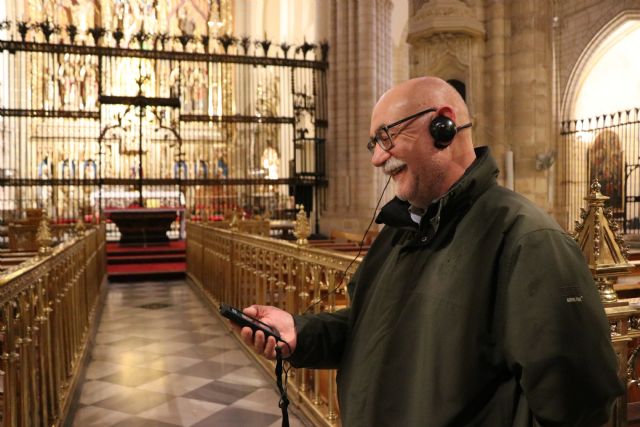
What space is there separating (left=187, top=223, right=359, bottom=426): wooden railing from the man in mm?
Result: 621

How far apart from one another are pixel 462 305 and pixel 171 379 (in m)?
3.74

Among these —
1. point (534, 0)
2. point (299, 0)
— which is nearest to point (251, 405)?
point (534, 0)

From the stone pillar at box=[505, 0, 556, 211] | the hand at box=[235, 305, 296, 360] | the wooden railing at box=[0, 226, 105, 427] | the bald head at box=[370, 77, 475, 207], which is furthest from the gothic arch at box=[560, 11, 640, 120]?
the hand at box=[235, 305, 296, 360]

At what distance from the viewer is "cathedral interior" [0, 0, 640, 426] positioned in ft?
9.65

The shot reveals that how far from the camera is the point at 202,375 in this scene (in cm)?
439

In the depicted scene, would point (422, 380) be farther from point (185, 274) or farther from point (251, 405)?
point (185, 274)

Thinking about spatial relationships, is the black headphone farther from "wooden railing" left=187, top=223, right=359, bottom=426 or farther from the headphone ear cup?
"wooden railing" left=187, top=223, right=359, bottom=426

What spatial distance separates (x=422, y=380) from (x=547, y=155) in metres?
6.37

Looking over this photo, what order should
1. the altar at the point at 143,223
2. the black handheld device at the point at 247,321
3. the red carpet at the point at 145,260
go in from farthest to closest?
1. the altar at the point at 143,223
2. the red carpet at the point at 145,260
3. the black handheld device at the point at 247,321

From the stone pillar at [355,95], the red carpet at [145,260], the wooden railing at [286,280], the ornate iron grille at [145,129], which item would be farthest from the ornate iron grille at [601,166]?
the wooden railing at [286,280]

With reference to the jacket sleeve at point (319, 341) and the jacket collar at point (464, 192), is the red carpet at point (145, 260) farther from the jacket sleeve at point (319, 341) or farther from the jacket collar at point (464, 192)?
the jacket collar at point (464, 192)

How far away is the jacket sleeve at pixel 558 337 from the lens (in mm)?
875

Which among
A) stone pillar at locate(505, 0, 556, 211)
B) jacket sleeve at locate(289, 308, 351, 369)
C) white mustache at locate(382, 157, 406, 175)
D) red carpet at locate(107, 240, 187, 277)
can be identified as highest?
stone pillar at locate(505, 0, 556, 211)

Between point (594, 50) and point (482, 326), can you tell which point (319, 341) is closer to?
point (482, 326)
